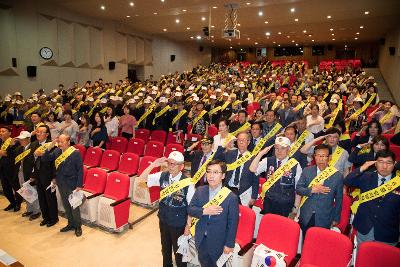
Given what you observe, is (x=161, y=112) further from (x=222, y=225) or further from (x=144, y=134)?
(x=222, y=225)

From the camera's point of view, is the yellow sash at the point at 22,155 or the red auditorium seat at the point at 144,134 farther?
the red auditorium seat at the point at 144,134

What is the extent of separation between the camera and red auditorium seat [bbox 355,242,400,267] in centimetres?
284

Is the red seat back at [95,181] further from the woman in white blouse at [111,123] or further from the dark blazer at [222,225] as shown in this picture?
the dark blazer at [222,225]

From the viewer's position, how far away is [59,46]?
1619 cm

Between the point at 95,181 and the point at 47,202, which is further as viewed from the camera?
the point at 95,181

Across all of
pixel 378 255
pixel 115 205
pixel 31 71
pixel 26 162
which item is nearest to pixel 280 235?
pixel 378 255

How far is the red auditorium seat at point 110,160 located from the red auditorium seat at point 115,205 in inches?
47.7

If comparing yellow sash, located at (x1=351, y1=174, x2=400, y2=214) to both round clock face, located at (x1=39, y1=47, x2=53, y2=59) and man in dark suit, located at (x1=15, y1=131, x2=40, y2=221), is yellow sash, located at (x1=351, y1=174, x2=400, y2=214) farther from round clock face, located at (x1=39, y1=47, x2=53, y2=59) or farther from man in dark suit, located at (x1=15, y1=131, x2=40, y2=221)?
round clock face, located at (x1=39, y1=47, x2=53, y2=59)

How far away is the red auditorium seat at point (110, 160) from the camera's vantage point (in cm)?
682

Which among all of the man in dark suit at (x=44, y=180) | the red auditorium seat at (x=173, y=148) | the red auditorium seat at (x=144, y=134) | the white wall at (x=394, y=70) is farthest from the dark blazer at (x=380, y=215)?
the white wall at (x=394, y=70)

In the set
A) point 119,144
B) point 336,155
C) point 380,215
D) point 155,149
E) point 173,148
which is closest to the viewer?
point 380,215

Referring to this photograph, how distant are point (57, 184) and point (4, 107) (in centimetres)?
776

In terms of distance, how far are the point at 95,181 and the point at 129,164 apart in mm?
908

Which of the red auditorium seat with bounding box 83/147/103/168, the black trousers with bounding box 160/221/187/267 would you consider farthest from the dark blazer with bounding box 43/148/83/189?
the black trousers with bounding box 160/221/187/267
